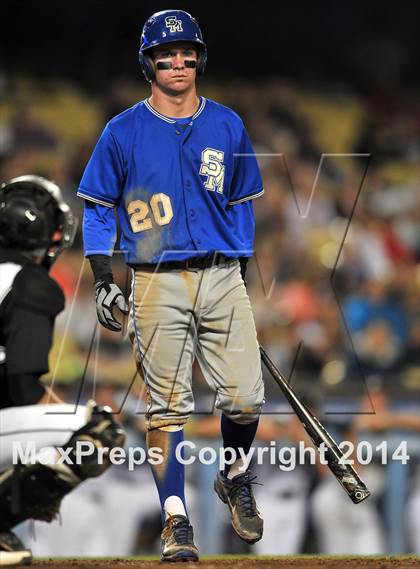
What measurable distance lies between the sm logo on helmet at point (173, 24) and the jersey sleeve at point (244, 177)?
1.71 feet

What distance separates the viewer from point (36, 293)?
4336 millimetres

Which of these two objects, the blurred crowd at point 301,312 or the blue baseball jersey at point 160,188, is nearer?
the blue baseball jersey at point 160,188

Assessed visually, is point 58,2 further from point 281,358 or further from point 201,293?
point 201,293

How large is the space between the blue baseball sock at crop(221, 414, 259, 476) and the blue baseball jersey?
28.6 inches

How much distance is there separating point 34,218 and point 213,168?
2.62 feet

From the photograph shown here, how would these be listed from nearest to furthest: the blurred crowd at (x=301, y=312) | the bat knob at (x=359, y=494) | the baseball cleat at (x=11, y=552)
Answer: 1. the baseball cleat at (x=11, y=552)
2. the bat knob at (x=359, y=494)
3. the blurred crowd at (x=301, y=312)

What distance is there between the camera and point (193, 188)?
4.89m

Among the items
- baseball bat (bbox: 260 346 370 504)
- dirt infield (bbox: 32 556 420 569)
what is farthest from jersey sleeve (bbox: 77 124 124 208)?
dirt infield (bbox: 32 556 420 569)

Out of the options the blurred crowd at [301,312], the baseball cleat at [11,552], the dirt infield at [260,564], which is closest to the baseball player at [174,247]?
the dirt infield at [260,564]

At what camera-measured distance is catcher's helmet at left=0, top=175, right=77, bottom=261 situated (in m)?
4.57

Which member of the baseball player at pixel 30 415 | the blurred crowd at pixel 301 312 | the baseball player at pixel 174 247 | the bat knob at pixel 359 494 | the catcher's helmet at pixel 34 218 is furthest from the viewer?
the blurred crowd at pixel 301 312

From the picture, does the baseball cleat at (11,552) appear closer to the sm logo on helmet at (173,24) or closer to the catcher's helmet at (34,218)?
the catcher's helmet at (34,218)

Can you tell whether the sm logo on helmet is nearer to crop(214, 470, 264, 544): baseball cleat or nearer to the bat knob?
crop(214, 470, 264, 544): baseball cleat

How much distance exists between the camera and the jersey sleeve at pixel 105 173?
16.1ft
